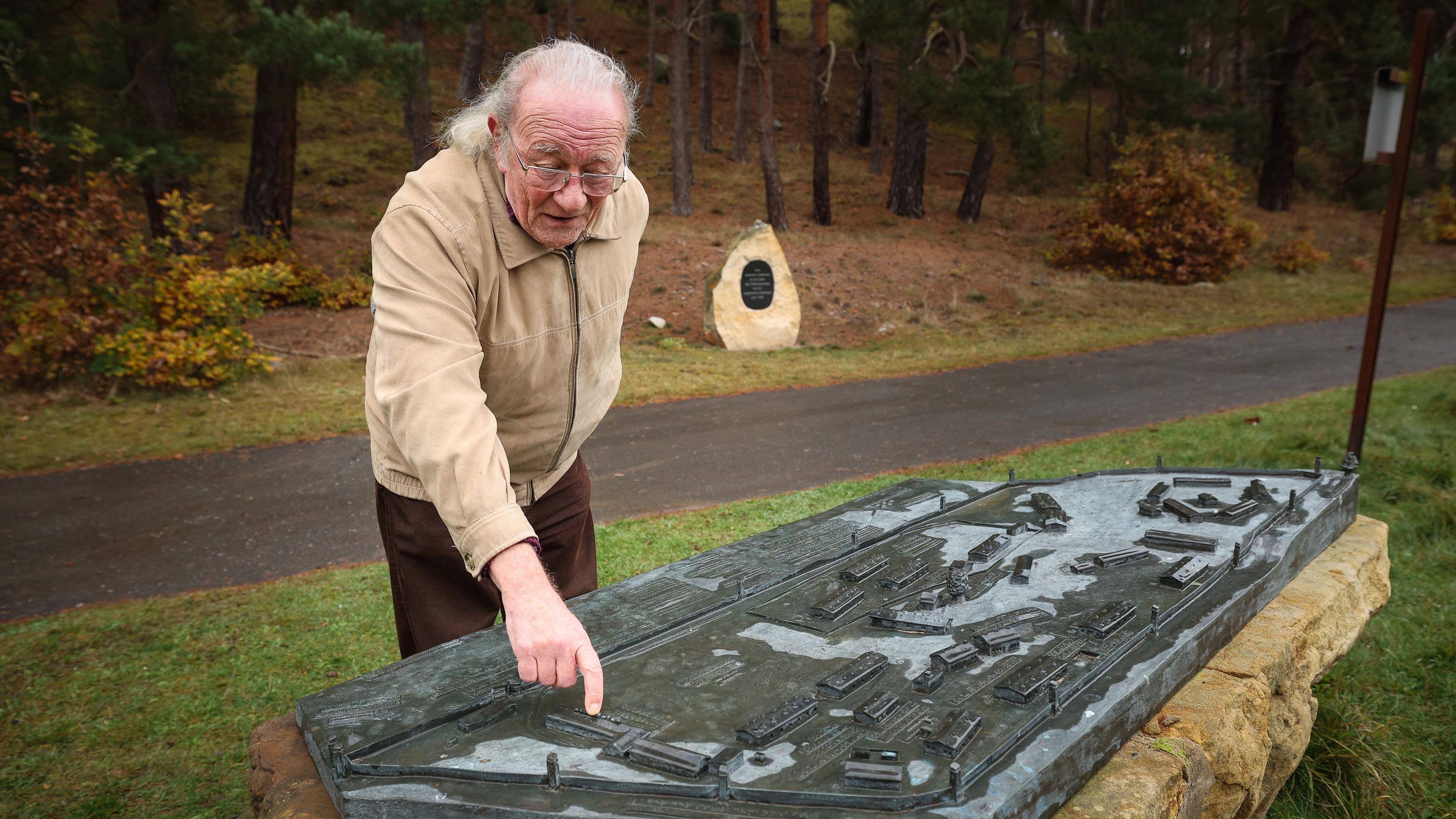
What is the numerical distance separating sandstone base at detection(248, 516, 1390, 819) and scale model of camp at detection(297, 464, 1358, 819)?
0.05 meters

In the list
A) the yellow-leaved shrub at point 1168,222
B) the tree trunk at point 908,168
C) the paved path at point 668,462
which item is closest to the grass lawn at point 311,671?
the paved path at point 668,462

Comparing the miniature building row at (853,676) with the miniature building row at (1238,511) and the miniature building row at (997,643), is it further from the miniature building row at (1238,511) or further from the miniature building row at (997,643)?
the miniature building row at (1238,511)

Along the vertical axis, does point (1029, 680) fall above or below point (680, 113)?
below

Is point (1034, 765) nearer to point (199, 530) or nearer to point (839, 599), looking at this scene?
point (839, 599)

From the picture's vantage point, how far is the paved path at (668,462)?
529cm

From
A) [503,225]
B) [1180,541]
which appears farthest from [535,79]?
[1180,541]

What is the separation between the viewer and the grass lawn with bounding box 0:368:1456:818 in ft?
10.6

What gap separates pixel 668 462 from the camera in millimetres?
7008

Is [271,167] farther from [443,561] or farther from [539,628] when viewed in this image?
[539,628]

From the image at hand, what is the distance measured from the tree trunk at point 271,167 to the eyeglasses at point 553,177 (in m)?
12.4

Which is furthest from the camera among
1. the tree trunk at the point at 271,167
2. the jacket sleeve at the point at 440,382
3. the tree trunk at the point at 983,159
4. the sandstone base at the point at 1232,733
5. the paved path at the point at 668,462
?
the tree trunk at the point at 983,159

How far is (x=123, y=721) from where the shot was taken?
3.62 m

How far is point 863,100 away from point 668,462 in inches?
919

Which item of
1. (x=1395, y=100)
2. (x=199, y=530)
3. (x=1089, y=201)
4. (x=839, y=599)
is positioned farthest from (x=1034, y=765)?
(x=1089, y=201)
